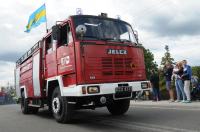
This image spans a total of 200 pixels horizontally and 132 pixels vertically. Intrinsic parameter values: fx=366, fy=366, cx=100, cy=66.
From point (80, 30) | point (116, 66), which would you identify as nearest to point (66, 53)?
point (80, 30)

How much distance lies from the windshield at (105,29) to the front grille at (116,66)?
59 centimetres

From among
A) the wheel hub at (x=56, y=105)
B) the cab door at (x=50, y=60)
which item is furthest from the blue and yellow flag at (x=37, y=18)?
the wheel hub at (x=56, y=105)

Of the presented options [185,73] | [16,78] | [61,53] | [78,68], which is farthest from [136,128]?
[16,78]

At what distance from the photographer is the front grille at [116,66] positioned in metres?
9.38

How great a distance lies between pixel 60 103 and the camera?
33.2 ft

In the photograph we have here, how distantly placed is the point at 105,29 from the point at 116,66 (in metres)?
1.09

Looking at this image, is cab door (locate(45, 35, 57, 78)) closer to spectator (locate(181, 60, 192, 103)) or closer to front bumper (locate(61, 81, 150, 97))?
front bumper (locate(61, 81, 150, 97))

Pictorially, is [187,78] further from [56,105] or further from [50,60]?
[56,105]

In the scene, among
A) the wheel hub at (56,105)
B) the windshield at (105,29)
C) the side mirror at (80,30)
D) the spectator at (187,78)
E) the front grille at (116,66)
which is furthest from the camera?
the spectator at (187,78)

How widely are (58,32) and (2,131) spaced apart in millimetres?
2989

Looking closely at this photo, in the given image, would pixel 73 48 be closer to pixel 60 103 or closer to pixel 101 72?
pixel 101 72

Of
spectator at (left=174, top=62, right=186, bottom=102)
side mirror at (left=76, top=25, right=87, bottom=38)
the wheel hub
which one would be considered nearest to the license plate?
side mirror at (left=76, top=25, right=87, bottom=38)

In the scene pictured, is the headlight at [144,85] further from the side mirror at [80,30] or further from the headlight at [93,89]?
the side mirror at [80,30]

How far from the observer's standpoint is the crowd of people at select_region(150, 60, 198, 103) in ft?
48.2
